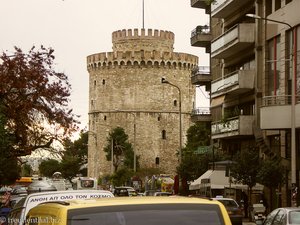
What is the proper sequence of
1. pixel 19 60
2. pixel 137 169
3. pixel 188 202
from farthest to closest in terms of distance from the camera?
pixel 137 169
pixel 19 60
pixel 188 202

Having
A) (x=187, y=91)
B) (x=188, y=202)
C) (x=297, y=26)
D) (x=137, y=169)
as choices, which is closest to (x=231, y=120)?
(x=297, y=26)

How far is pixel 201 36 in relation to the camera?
59469 millimetres

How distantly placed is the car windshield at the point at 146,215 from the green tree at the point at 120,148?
95715 millimetres

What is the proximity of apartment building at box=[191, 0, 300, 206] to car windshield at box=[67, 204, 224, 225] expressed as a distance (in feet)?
85.1

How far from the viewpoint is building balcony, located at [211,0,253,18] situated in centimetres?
4853

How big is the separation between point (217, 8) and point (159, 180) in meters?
27.1

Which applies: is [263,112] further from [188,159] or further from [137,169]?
[137,169]

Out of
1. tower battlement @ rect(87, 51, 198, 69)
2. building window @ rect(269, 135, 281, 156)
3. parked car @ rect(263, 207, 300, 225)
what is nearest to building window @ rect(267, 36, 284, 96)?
building window @ rect(269, 135, 281, 156)

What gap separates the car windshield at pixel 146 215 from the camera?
7.36 metres

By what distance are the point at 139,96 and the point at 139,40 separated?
7.10 metres

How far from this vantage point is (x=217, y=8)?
51.2 m

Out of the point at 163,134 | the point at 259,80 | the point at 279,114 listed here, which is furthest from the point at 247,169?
the point at 163,134

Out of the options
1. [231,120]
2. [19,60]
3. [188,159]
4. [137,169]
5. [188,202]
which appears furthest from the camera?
[137,169]

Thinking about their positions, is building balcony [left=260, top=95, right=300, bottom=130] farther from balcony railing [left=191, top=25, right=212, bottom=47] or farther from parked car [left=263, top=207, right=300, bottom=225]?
balcony railing [left=191, top=25, right=212, bottom=47]
